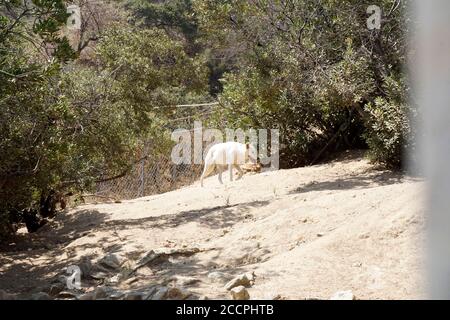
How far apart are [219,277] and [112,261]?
1824 mm

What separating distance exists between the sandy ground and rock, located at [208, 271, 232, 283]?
4cm

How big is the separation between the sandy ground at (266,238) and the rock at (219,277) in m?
0.04

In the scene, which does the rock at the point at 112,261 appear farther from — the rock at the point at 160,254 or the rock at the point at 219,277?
the rock at the point at 219,277

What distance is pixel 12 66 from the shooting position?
6.25 m

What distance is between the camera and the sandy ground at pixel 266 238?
467 cm

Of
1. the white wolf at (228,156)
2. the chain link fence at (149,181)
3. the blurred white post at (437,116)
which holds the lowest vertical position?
the chain link fence at (149,181)

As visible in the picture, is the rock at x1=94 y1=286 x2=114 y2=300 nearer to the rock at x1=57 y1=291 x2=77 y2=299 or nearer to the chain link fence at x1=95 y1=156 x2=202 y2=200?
the rock at x1=57 y1=291 x2=77 y2=299

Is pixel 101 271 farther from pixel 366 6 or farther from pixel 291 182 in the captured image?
pixel 366 6

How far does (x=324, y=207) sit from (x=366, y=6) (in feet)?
15.0

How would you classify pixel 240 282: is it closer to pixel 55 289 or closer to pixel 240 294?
pixel 240 294

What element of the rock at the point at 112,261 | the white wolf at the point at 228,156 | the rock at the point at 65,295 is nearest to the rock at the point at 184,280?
the rock at the point at 65,295

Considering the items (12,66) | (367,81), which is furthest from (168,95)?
(12,66)

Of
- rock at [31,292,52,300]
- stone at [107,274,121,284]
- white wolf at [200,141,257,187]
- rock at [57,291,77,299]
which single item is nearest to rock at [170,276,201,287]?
stone at [107,274,121,284]
